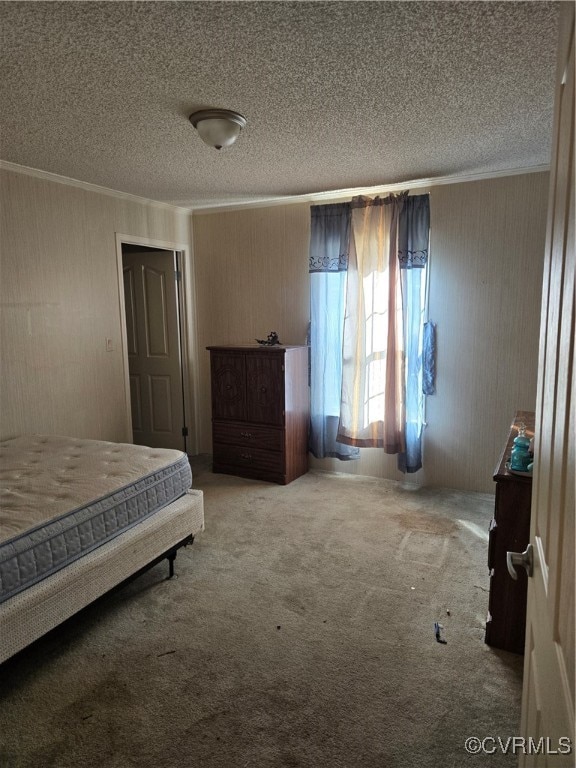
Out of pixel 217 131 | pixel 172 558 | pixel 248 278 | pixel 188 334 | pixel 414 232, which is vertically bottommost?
pixel 172 558

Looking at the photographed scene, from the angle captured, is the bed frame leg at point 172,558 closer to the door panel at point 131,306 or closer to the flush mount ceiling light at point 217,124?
the flush mount ceiling light at point 217,124

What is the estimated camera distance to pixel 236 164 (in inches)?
130

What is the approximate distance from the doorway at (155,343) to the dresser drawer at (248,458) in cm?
77

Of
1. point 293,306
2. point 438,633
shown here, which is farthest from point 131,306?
point 438,633

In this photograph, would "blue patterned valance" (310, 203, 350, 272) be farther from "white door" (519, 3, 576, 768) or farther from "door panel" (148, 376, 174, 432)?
"white door" (519, 3, 576, 768)

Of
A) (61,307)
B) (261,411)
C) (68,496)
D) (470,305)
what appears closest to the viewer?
(68,496)

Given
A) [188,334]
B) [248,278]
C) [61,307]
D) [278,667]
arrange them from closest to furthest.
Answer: [278,667], [61,307], [248,278], [188,334]

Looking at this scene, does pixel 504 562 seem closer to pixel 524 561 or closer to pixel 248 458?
pixel 524 561

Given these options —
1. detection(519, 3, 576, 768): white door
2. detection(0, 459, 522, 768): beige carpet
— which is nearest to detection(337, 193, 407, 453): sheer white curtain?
detection(0, 459, 522, 768): beige carpet

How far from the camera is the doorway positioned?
15.9 ft

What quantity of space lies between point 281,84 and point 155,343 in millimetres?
3265

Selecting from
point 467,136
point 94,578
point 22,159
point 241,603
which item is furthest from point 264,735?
point 22,159

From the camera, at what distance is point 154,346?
4980 millimetres

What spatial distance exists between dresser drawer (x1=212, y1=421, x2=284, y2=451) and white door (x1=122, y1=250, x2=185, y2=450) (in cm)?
79
